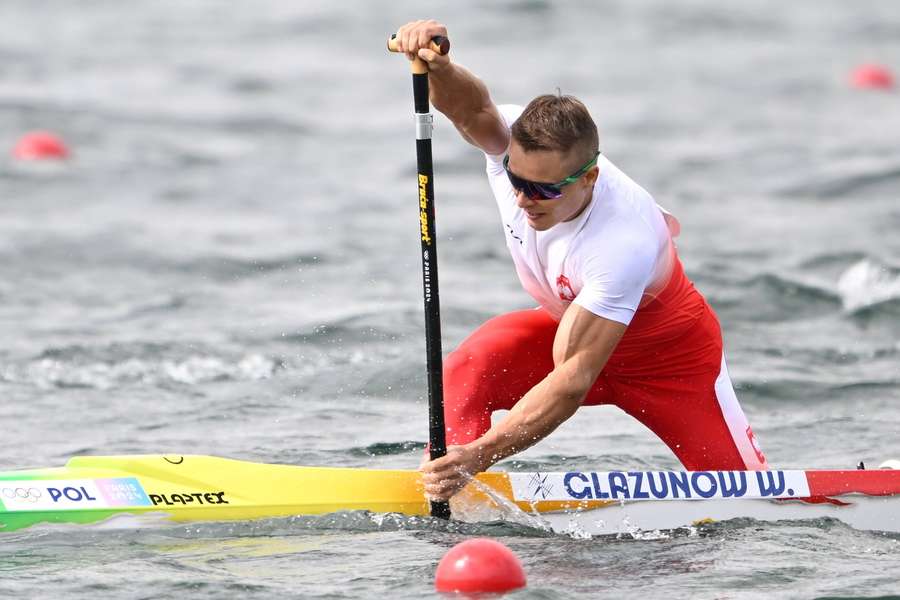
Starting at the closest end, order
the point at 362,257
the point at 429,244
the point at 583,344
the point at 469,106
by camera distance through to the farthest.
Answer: the point at 583,344 < the point at 429,244 < the point at 469,106 < the point at 362,257

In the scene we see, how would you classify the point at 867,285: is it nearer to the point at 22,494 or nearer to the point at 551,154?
the point at 551,154

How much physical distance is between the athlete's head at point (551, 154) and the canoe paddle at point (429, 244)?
1.25 feet

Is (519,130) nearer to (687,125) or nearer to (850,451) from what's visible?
(850,451)

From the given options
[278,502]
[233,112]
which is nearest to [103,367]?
[278,502]

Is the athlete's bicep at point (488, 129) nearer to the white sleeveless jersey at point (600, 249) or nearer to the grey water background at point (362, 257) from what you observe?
the white sleeveless jersey at point (600, 249)

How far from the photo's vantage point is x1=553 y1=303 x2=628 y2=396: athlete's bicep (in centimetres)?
625

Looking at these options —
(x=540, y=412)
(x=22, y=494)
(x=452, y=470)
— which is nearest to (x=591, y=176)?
(x=540, y=412)

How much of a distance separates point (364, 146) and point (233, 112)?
2.37 meters

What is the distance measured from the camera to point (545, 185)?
20.4 ft

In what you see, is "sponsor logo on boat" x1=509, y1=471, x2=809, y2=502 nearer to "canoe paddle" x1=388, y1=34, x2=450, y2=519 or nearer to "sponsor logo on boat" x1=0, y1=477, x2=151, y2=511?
"canoe paddle" x1=388, y1=34, x2=450, y2=519

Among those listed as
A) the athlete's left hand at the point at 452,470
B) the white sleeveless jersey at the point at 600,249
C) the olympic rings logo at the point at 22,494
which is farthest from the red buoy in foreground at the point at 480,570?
the olympic rings logo at the point at 22,494

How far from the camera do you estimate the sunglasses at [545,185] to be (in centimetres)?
621

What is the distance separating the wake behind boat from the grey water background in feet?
0.32

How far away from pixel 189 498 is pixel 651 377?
2299 millimetres
